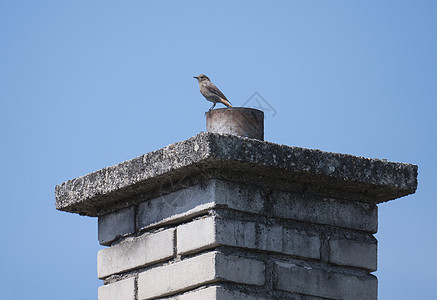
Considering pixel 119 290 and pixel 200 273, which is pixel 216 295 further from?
pixel 119 290

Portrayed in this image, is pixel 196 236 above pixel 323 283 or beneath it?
above

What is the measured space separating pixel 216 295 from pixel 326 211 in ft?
3.14

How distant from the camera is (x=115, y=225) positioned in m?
5.52

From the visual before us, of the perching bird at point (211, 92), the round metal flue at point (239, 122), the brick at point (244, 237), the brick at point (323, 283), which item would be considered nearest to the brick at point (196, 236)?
the brick at point (244, 237)

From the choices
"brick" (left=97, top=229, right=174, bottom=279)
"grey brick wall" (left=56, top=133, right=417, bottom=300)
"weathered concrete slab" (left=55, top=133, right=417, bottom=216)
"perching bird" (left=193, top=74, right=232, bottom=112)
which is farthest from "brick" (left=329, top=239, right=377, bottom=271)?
"perching bird" (left=193, top=74, right=232, bottom=112)

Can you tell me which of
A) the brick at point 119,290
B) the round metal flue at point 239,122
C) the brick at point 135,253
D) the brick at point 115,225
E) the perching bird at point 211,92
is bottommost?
the brick at point 119,290

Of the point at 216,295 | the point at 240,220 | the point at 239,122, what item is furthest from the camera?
the point at 239,122

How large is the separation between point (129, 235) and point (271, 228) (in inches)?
36.7

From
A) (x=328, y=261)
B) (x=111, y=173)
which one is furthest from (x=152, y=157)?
(x=328, y=261)

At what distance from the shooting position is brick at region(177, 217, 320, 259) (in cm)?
475

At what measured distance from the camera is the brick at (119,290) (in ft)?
17.1

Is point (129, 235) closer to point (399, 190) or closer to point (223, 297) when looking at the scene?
point (223, 297)

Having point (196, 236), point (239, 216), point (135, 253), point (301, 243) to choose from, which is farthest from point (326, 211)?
point (135, 253)

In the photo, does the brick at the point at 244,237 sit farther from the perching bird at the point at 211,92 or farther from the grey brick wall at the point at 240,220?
the perching bird at the point at 211,92
